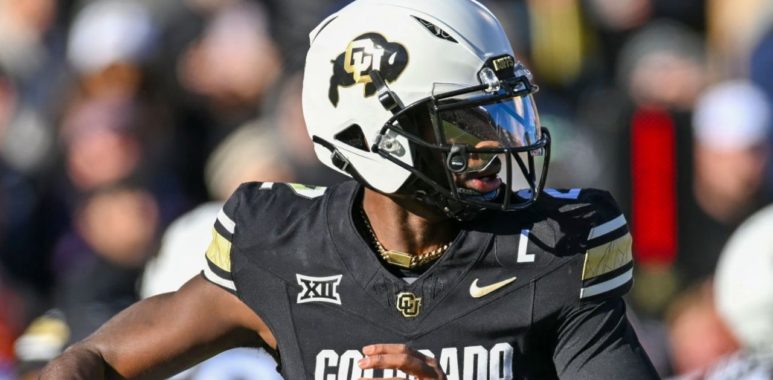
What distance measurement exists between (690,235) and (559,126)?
2.53 feet

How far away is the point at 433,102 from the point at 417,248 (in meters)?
0.38

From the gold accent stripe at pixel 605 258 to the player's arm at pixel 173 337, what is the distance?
756 millimetres

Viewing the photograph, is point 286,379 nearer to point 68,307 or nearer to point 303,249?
point 303,249

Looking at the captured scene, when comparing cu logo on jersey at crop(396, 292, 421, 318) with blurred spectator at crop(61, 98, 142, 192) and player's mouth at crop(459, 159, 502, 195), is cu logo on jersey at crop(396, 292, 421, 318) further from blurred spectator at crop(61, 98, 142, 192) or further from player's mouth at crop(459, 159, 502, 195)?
blurred spectator at crop(61, 98, 142, 192)

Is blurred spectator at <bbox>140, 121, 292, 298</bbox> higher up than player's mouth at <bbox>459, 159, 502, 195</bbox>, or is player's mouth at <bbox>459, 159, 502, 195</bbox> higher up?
player's mouth at <bbox>459, 159, 502, 195</bbox>

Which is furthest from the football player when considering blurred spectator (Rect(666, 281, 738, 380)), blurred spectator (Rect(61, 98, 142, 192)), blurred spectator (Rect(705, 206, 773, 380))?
blurred spectator (Rect(61, 98, 142, 192))

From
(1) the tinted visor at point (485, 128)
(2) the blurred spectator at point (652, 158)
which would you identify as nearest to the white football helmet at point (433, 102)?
(1) the tinted visor at point (485, 128)

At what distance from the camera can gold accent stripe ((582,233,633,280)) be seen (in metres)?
3.72

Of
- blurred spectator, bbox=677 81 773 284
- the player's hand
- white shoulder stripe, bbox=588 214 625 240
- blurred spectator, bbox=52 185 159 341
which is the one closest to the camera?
the player's hand

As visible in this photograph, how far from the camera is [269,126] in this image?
7324mm

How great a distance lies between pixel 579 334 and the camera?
12.1 ft

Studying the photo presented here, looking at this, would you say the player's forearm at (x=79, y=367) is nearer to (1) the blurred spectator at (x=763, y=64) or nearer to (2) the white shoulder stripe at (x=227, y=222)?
(2) the white shoulder stripe at (x=227, y=222)

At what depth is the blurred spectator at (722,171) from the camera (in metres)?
7.50

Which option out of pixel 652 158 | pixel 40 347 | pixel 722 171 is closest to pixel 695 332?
pixel 722 171
